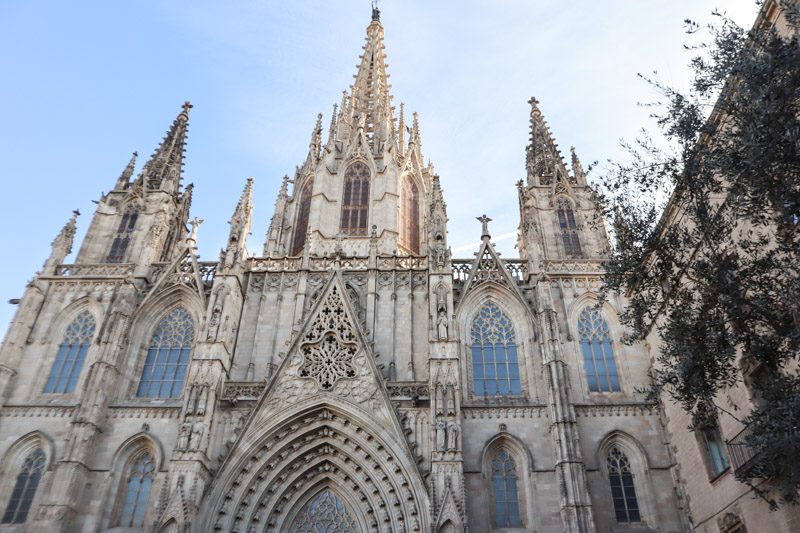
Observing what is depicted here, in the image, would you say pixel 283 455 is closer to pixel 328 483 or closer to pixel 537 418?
pixel 328 483

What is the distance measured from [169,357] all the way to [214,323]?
10.5 ft

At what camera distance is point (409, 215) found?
100 feet

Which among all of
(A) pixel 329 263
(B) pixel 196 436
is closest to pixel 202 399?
(B) pixel 196 436

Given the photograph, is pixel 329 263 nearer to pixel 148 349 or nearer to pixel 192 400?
pixel 148 349

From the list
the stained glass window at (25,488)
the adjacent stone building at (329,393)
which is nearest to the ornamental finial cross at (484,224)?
the adjacent stone building at (329,393)

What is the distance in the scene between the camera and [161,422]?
20438 millimetres

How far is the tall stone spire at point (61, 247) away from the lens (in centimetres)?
2469

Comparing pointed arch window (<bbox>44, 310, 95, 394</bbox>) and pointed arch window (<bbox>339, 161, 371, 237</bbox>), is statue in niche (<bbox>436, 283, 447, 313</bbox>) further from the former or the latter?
pointed arch window (<bbox>44, 310, 95, 394</bbox>)

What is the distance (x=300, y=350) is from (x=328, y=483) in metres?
4.66

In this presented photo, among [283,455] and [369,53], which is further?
[369,53]

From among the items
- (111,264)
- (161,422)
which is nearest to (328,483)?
(161,422)

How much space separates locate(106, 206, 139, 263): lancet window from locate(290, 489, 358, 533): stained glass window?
566 inches

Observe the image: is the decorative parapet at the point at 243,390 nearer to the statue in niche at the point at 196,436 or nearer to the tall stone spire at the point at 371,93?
the statue in niche at the point at 196,436

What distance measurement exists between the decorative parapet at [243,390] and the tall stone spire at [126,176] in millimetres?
14020
